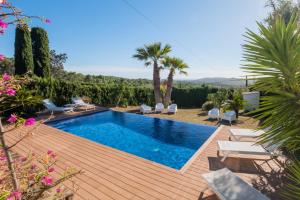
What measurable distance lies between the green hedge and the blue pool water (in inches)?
126

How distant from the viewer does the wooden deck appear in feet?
13.6

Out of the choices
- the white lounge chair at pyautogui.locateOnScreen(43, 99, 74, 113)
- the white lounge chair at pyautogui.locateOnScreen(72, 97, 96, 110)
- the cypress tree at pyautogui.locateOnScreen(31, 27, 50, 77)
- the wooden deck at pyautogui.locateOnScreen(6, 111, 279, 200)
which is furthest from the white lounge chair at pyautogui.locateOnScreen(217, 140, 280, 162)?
the cypress tree at pyautogui.locateOnScreen(31, 27, 50, 77)

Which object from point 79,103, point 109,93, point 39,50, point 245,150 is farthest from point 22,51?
point 245,150

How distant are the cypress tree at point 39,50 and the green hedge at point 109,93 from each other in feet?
11.3

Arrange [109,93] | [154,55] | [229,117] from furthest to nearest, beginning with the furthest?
[109,93], [154,55], [229,117]

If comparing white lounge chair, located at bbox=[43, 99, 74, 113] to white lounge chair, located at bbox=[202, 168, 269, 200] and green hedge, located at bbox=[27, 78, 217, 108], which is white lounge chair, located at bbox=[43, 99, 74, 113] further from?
white lounge chair, located at bbox=[202, 168, 269, 200]

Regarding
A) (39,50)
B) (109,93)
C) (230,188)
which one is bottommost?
(230,188)

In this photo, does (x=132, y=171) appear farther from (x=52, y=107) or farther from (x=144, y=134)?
(x=52, y=107)

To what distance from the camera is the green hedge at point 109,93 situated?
534 inches

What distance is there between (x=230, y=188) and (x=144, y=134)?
7.10 m

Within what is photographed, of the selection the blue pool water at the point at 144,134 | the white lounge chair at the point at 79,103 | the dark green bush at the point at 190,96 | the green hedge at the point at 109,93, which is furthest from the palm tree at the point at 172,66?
the white lounge chair at the point at 79,103

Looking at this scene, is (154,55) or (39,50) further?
(154,55)

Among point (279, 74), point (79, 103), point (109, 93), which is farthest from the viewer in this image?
point (109, 93)

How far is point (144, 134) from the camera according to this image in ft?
34.4
